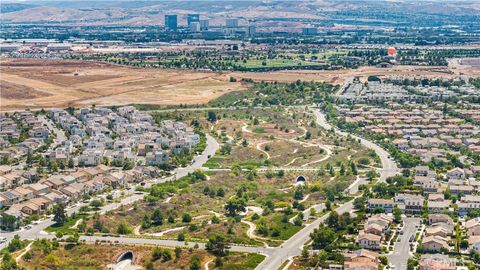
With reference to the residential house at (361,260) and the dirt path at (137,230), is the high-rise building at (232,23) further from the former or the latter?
the residential house at (361,260)

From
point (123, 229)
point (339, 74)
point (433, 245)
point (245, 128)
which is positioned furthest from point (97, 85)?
point (433, 245)

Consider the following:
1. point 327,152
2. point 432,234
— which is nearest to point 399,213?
point 432,234

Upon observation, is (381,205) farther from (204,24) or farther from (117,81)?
(204,24)

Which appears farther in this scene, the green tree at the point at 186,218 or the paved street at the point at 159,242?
the green tree at the point at 186,218

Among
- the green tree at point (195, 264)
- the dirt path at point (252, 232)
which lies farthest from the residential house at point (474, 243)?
the green tree at point (195, 264)

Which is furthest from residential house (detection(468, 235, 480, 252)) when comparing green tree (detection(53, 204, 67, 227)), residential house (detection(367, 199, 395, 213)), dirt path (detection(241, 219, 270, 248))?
green tree (detection(53, 204, 67, 227))

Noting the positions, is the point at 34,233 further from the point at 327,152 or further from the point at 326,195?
the point at 327,152
